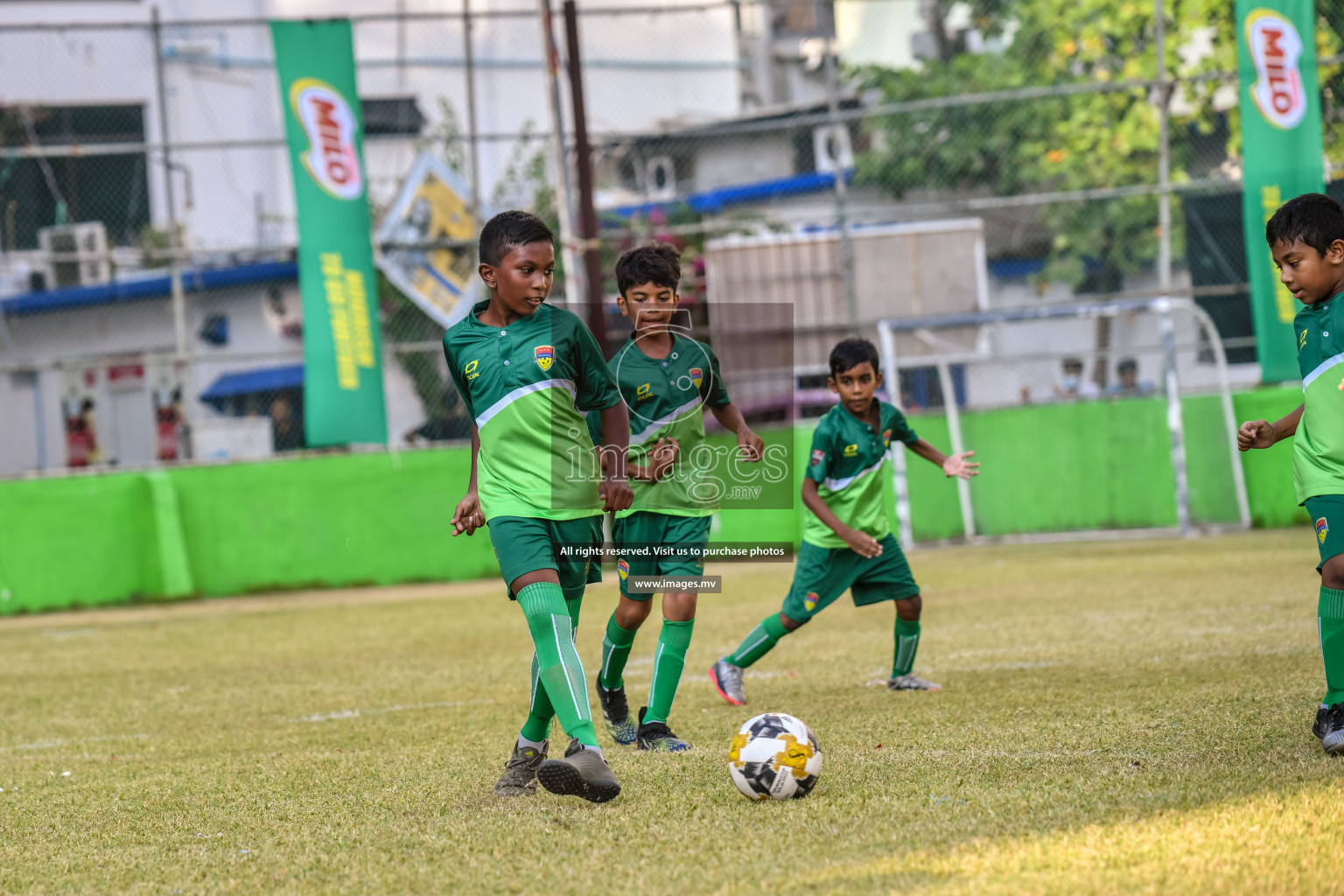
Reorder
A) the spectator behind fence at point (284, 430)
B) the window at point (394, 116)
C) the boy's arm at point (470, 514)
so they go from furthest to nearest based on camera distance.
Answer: the window at point (394, 116) → the spectator behind fence at point (284, 430) → the boy's arm at point (470, 514)

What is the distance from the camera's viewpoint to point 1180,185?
46.5ft

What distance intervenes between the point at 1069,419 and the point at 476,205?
22.2 feet

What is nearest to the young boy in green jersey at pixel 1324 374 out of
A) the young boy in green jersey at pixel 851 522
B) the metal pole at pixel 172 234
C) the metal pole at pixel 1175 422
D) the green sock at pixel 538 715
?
the young boy in green jersey at pixel 851 522

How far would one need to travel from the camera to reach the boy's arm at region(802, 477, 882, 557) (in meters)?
5.85

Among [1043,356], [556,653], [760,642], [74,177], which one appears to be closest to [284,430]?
[74,177]

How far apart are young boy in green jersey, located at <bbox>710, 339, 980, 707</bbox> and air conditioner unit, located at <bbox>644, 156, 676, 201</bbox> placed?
14338mm

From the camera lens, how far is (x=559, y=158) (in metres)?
14.2

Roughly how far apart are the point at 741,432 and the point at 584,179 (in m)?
8.79

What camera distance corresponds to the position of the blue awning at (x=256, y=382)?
17.1 meters

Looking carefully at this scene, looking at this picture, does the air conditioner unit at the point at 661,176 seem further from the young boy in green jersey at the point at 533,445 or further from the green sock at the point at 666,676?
the young boy in green jersey at the point at 533,445

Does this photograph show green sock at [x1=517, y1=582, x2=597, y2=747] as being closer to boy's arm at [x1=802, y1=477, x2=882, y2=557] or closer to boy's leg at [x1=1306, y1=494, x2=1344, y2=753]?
boy's arm at [x1=802, y1=477, x2=882, y2=557]

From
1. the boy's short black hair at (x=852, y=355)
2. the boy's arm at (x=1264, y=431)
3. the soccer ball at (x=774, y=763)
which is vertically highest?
the boy's short black hair at (x=852, y=355)

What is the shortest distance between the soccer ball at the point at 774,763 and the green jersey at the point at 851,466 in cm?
219

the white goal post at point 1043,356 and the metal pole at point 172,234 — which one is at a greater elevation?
the metal pole at point 172,234
